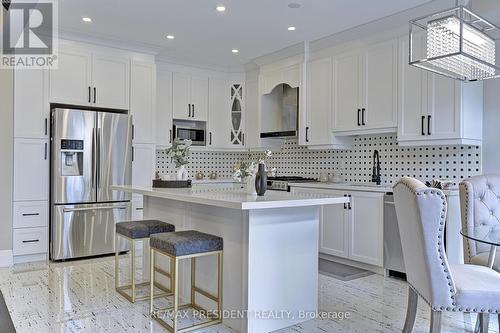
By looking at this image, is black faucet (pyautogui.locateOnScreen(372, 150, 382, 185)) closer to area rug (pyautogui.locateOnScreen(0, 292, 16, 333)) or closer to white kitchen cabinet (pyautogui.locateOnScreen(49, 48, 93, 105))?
white kitchen cabinet (pyautogui.locateOnScreen(49, 48, 93, 105))

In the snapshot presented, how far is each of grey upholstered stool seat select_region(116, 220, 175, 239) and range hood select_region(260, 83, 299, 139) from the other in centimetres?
266

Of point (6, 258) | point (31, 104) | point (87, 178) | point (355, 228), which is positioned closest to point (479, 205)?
point (355, 228)

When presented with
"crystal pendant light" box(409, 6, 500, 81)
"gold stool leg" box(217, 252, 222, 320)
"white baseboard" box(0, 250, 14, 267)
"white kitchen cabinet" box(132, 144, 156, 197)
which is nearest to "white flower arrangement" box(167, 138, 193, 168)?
"gold stool leg" box(217, 252, 222, 320)

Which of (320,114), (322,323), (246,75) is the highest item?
(246,75)

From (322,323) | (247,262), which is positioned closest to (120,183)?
(247,262)

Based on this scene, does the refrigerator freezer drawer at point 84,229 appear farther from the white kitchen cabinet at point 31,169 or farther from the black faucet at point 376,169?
the black faucet at point 376,169

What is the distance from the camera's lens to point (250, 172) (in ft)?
9.93

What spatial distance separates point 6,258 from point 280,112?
13.4 ft

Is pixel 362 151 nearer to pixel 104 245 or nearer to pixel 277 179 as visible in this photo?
pixel 277 179

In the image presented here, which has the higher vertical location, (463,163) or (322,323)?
(463,163)

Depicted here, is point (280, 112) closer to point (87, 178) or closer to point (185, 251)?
point (87, 178)

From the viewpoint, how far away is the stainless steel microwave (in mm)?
5902

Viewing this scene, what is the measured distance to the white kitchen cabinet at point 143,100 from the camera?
17.0 feet

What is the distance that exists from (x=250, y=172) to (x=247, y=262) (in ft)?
2.43
